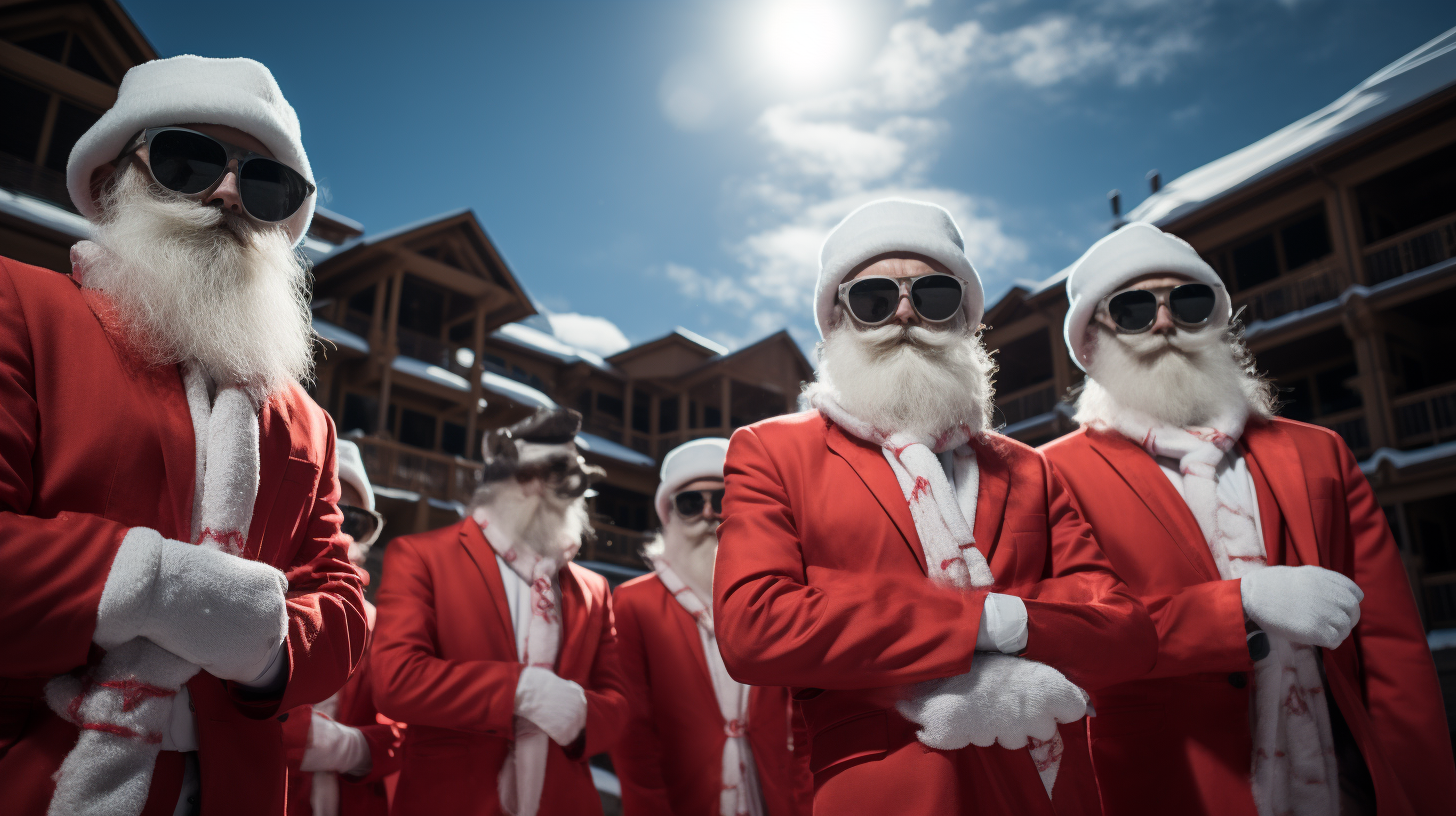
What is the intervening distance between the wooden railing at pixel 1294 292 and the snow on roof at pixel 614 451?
44.3ft

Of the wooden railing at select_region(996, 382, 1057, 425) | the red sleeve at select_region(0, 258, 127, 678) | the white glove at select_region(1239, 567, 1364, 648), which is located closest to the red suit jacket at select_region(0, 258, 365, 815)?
the red sleeve at select_region(0, 258, 127, 678)

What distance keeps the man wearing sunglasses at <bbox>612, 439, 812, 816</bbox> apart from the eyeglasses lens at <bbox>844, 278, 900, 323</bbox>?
4.42 ft

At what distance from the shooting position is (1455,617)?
1363 cm

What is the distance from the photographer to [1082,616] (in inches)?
73.3

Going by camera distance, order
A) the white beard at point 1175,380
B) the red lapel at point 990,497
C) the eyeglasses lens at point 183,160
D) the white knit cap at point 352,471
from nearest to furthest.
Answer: the eyeglasses lens at point 183,160 < the red lapel at point 990,497 < the white beard at point 1175,380 < the white knit cap at point 352,471

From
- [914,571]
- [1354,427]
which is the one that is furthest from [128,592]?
[1354,427]

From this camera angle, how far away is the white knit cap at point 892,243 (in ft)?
8.25

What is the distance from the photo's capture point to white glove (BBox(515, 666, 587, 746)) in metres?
3.04

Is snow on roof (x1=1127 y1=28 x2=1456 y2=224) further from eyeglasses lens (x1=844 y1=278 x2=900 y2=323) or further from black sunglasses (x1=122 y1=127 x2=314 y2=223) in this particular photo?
black sunglasses (x1=122 y1=127 x2=314 y2=223)

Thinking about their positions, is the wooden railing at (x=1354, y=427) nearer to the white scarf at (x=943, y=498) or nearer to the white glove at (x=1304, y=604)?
the white glove at (x=1304, y=604)

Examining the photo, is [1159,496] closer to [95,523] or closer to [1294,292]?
[95,523]

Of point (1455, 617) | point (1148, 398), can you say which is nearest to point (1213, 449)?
point (1148, 398)

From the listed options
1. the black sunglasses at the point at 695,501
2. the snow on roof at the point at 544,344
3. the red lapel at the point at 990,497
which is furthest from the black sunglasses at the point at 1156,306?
the snow on roof at the point at 544,344

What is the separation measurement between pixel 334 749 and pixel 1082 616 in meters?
2.77
